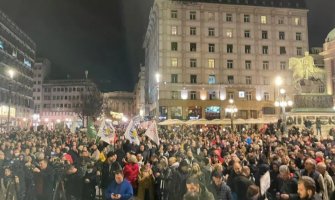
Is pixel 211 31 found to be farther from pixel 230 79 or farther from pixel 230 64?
pixel 230 79

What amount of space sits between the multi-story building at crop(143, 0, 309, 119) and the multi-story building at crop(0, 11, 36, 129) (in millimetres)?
31817

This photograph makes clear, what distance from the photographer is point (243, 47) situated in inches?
2731

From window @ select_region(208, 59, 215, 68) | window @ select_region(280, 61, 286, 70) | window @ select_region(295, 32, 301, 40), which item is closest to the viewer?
window @ select_region(208, 59, 215, 68)

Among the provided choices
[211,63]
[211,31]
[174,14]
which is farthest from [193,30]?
[211,63]

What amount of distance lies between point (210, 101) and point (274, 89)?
38.6ft

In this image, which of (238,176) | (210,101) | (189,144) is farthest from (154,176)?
(210,101)

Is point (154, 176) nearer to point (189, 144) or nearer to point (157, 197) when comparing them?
point (157, 197)

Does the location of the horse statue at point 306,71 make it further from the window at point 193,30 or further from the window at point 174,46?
the window at point 193,30

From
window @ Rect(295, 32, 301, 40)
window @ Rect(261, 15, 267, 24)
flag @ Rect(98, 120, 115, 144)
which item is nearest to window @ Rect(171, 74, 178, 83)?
window @ Rect(261, 15, 267, 24)

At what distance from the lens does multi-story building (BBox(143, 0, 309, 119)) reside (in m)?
65.9

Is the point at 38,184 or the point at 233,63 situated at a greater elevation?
the point at 233,63

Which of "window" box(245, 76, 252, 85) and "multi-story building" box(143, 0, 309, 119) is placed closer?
"multi-story building" box(143, 0, 309, 119)

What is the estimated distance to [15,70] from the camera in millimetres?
90312

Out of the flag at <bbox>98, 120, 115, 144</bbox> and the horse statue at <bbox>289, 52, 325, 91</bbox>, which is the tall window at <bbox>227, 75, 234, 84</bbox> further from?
the flag at <bbox>98, 120, 115, 144</bbox>
